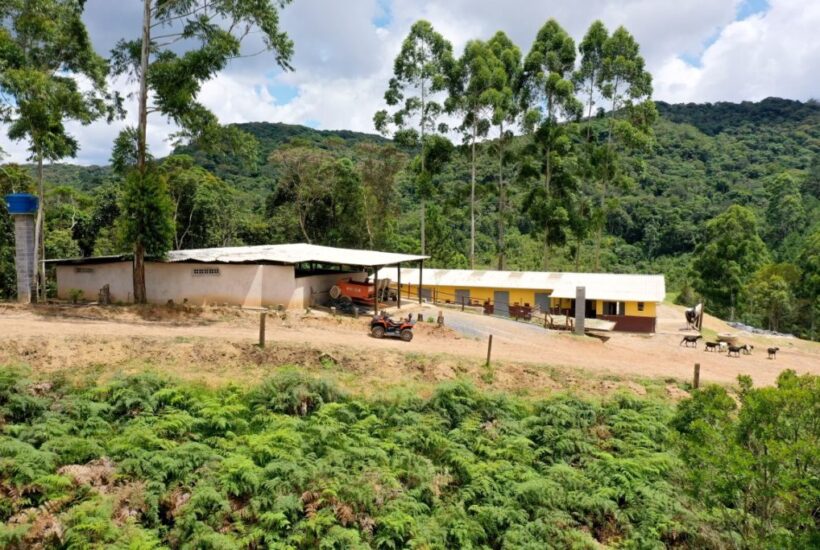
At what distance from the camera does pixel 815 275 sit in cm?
4556

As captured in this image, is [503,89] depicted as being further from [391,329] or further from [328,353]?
[328,353]

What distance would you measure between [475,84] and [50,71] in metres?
22.6

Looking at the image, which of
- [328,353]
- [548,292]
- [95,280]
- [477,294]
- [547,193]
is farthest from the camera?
[547,193]

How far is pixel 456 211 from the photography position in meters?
42.1

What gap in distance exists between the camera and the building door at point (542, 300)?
3322 centimetres

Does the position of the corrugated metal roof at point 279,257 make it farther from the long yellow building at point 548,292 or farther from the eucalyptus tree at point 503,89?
the eucalyptus tree at point 503,89

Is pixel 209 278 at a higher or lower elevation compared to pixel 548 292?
higher

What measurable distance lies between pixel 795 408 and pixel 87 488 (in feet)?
38.6

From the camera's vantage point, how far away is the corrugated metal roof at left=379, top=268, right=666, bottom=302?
100 ft

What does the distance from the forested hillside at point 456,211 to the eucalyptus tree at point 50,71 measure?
160 inches

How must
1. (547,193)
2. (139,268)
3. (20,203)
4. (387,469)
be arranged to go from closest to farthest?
(387,469) → (20,203) → (139,268) → (547,193)

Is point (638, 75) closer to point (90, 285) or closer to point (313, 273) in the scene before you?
point (313, 273)

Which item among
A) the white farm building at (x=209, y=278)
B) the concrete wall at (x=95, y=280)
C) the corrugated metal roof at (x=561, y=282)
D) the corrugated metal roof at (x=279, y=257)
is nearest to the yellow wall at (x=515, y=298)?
the corrugated metal roof at (x=561, y=282)

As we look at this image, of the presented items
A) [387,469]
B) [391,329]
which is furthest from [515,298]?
[387,469]
